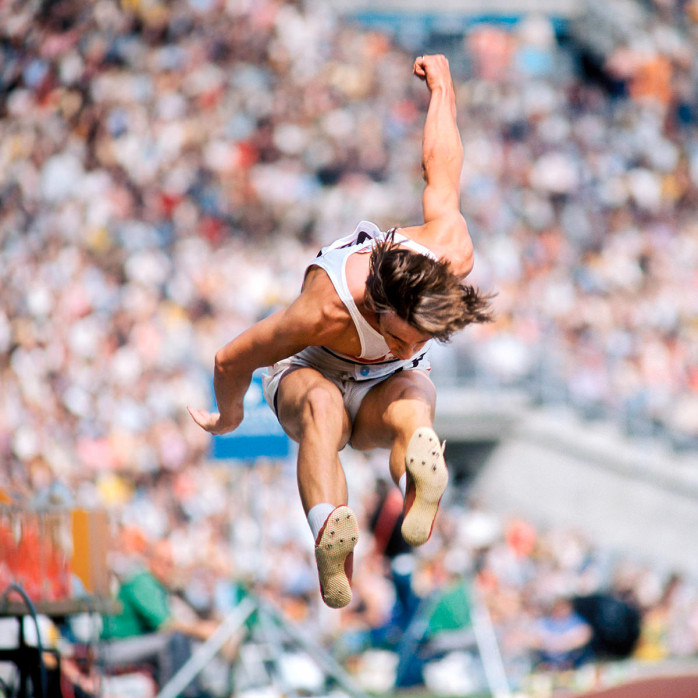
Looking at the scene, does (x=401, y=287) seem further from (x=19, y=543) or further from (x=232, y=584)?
(x=232, y=584)

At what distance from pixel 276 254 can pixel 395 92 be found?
11.1 feet

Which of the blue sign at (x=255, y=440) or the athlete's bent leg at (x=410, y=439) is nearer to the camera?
the athlete's bent leg at (x=410, y=439)

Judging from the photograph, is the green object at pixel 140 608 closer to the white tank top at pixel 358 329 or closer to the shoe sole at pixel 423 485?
the white tank top at pixel 358 329

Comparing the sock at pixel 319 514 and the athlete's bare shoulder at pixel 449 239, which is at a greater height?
the athlete's bare shoulder at pixel 449 239

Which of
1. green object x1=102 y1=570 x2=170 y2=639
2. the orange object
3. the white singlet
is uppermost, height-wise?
the white singlet

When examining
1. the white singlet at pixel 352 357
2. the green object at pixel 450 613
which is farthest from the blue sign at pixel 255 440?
the white singlet at pixel 352 357

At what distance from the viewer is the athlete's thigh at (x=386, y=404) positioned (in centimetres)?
370

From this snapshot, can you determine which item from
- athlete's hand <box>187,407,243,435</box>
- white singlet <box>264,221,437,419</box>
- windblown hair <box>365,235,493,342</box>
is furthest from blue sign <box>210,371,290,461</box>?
Result: windblown hair <box>365,235,493,342</box>

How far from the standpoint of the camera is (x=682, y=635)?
888cm

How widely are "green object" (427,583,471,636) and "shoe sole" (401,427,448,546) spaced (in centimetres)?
448

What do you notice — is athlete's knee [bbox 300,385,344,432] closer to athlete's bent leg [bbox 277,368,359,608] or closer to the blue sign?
athlete's bent leg [bbox 277,368,359,608]

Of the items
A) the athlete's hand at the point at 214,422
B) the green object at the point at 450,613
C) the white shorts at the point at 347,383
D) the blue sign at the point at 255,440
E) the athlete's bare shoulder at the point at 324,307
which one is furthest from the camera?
the green object at the point at 450,613

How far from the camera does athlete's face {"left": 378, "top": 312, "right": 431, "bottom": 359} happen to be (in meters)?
3.37

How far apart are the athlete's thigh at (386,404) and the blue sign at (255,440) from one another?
111 inches
